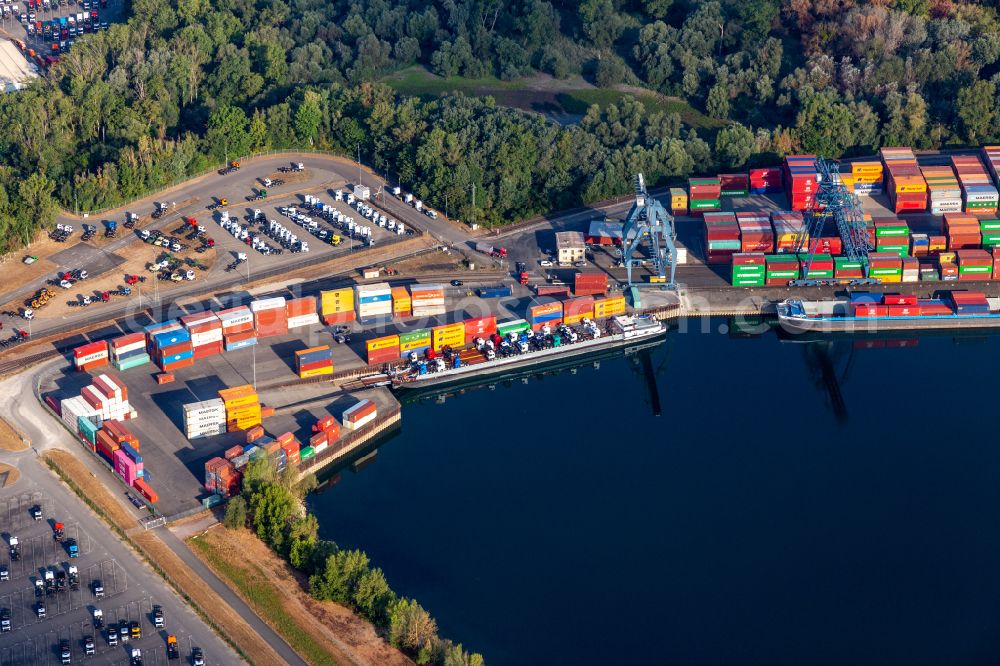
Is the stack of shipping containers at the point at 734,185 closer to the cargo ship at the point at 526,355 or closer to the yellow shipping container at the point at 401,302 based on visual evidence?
the cargo ship at the point at 526,355

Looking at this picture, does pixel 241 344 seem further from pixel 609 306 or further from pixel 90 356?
pixel 609 306

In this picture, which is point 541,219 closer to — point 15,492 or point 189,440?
point 189,440

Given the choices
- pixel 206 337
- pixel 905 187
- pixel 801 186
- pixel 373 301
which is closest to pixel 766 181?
pixel 801 186

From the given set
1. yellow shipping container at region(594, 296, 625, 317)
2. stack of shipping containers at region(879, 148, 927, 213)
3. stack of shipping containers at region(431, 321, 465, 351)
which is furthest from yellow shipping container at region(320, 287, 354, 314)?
stack of shipping containers at region(879, 148, 927, 213)

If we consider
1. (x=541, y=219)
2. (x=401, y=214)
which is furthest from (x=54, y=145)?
(x=541, y=219)

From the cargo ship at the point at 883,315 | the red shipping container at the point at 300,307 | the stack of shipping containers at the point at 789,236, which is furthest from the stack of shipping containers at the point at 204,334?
the stack of shipping containers at the point at 789,236
